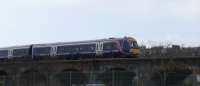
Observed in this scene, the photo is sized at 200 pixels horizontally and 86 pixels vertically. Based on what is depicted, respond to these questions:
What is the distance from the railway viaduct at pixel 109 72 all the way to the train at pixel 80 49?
2.45 ft

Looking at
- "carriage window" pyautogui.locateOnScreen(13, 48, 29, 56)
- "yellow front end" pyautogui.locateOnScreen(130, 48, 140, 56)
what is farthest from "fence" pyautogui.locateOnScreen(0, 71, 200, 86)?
"carriage window" pyautogui.locateOnScreen(13, 48, 29, 56)

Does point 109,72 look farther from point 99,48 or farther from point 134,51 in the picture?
point 134,51

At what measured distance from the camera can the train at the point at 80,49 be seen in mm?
57094

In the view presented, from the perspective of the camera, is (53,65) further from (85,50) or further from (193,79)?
(193,79)

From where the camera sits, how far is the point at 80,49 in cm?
6019

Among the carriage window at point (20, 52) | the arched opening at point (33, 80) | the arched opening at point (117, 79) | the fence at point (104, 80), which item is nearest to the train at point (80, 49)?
the carriage window at point (20, 52)

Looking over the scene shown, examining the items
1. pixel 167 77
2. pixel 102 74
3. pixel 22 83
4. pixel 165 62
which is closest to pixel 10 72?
pixel 22 83

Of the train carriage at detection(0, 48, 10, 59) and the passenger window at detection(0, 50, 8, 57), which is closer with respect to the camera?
the train carriage at detection(0, 48, 10, 59)

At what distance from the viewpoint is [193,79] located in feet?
121

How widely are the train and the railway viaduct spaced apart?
748mm

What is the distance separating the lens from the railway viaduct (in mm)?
39566

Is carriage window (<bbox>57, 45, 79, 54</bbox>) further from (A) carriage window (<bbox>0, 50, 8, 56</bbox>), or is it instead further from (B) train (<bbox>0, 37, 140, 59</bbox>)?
(A) carriage window (<bbox>0, 50, 8, 56</bbox>)

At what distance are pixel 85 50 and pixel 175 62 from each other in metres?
11.4

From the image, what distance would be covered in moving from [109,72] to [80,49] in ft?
60.9
